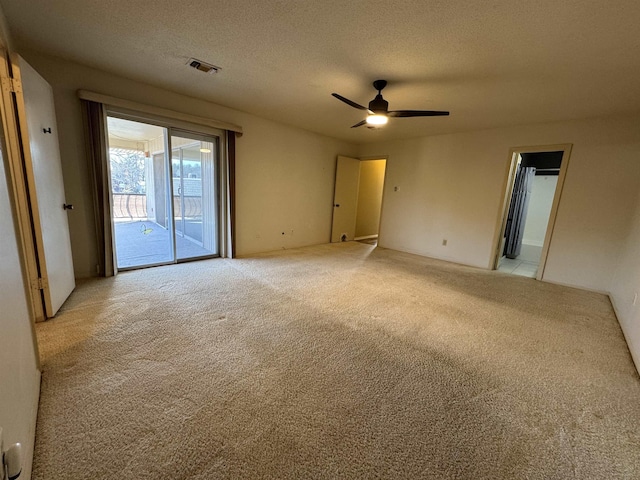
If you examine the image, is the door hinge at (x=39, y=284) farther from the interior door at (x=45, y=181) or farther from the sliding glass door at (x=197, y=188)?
the sliding glass door at (x=197, y=188)

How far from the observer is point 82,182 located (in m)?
3.04

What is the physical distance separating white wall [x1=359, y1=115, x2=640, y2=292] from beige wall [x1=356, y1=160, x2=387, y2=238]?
77 centimetres

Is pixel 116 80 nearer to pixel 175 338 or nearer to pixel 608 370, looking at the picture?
pixel 175 338

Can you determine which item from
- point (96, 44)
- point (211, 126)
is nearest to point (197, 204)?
point (211, 126)

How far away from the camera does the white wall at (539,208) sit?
6820mm

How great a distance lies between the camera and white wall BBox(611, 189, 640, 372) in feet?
7.46

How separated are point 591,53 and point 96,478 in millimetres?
3956

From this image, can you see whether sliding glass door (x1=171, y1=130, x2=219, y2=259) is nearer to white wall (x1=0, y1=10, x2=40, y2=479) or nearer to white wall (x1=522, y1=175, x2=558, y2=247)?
white wall (x1=0, y1=10, x2=40, y2=479)

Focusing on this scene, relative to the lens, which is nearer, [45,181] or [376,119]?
[45,181]

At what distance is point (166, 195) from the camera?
393cm

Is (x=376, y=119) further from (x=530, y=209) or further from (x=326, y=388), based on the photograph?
(x=530, y=209)

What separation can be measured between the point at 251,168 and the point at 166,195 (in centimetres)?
136

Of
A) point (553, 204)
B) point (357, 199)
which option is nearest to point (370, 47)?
point (553, 204)

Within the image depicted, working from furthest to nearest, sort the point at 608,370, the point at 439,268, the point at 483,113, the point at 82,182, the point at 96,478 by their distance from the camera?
the point at 439,268 → the point at 483,113 → the point at 82,182 → the point at 608,370 → the point at 96,478
